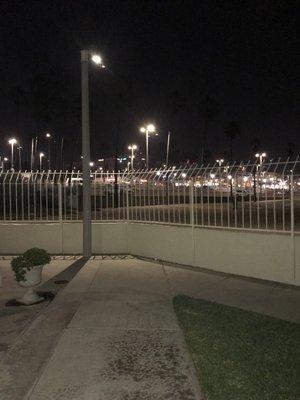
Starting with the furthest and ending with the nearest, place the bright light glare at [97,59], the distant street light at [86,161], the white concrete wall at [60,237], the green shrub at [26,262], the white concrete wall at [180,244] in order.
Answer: the white concrete wall at [60,237], the distant street light at [86,161], the bright light glare at [97,59], the white concrete wall at [180,244], the green shrub at [26,262]

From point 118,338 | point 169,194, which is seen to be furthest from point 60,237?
point 118,338

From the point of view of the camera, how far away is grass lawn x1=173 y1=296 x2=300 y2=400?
4.86 metres

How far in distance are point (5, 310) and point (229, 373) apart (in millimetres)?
4270

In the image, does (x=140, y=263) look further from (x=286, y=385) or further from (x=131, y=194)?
Result: (x=286, y=385)

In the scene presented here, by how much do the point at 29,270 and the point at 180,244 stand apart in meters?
4.47

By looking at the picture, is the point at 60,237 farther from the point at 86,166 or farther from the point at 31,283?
the point at 31,283

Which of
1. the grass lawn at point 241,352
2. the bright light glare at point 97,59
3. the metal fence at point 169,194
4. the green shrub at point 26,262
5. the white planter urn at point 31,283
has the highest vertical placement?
→ the bright light glare at point 97,59

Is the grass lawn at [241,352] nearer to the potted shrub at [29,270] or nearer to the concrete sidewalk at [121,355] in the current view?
the concrete sidewalk at [121,355]

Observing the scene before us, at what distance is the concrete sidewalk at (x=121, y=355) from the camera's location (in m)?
4.88

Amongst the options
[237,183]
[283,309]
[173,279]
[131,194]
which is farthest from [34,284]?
[131,194]

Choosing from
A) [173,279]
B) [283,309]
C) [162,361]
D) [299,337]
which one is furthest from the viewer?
[173,279]

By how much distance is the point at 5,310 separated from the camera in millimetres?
8258

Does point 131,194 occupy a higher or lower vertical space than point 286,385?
higher

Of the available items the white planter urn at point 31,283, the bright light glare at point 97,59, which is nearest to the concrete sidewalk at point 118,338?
the white planter urn at point 31,283
